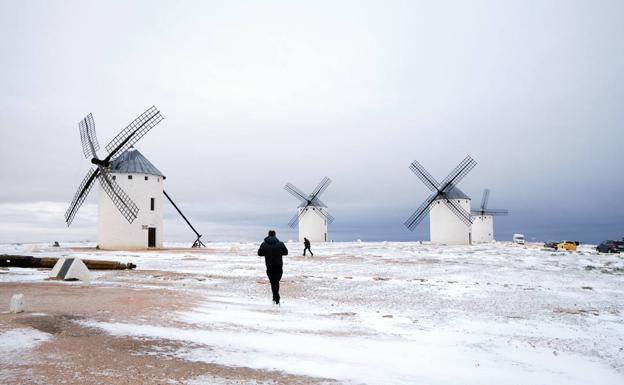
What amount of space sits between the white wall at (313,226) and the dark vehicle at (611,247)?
1626 inches

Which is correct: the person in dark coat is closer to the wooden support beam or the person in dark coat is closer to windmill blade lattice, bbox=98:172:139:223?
the wooden support beam

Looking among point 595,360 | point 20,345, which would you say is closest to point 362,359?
point 595,360

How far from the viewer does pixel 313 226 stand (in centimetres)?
7825

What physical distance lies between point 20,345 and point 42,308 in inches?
145

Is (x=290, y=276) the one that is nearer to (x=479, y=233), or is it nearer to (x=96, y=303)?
(x=96, y=303)

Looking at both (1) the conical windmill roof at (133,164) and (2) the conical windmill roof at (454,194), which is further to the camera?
(2) the conical windmill roof at (454,194)

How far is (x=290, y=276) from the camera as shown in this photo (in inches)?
838

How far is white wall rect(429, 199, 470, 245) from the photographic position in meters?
61.6

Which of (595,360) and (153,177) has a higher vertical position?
(153,177)

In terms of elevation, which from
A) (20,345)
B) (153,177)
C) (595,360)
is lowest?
(595,360)

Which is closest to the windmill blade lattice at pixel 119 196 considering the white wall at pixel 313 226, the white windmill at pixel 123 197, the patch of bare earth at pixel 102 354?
the white windmill at pixel 123 197

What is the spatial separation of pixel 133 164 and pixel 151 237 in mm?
7702

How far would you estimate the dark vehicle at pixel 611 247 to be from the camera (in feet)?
160

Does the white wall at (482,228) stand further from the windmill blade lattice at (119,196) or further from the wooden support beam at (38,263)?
Result: the wooden support beam at (38,263)
